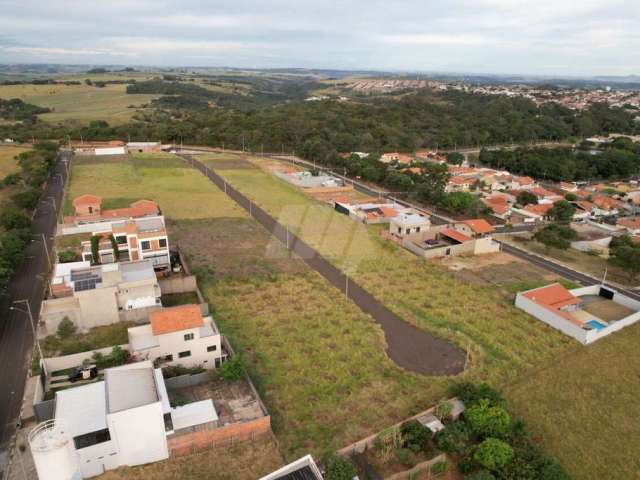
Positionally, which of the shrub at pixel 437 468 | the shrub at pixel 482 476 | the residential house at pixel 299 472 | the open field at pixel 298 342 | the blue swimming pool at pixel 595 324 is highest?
the residential house at pixel 299 472

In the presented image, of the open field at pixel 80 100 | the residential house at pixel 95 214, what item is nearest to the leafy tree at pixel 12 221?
the residential house at pixel 95 214

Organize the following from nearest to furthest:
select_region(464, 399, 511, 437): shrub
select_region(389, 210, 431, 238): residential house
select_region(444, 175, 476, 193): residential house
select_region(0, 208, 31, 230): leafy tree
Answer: select_region(464, 399, 511, 437): shrub
select_region(0, 208, 31, 230): leafy tree
select_region(389, 210, 431, 238): residential house
select_region(444, 175, 476, 193): residential house

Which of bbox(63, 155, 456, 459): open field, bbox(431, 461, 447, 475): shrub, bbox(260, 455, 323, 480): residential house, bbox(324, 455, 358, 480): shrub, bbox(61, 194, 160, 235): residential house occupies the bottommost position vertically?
bbox(63, 155, 456, 459): open field

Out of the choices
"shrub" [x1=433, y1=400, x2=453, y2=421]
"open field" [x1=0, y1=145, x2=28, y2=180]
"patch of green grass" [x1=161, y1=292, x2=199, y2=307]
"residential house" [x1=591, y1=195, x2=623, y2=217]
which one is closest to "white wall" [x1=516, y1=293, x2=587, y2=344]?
"shrub" [x1=433, y1=400, x2=453, y2=421]

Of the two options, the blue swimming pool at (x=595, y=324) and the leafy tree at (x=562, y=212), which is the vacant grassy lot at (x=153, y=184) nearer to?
the blue swimming pool at (x=595, y=324)

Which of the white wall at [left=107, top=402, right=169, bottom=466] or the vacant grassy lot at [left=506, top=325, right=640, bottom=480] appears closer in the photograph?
the white wall at [left=107, top=402, right=169, bottom=466]

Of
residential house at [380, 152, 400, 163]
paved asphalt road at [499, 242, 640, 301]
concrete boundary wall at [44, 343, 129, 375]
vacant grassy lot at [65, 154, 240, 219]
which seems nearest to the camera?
concrete boundary wall at [44, 343, 129, 375]

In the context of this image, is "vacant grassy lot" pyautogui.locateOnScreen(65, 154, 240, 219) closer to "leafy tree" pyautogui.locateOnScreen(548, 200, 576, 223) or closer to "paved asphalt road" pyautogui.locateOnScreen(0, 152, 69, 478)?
"paved asphalt road" pyautogui.locateOnScreen(0, 152, 69, 478)
